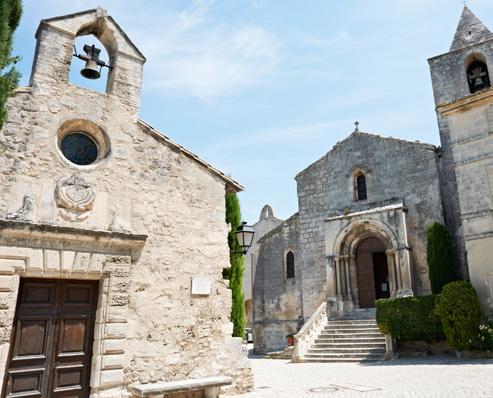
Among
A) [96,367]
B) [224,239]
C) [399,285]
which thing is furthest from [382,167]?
[96,367]

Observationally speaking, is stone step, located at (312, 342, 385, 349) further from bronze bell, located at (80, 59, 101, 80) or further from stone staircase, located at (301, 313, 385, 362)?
bronze bell, located at (80, 59, 101, 80)

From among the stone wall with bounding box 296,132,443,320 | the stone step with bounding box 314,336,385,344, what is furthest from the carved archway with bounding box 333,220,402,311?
the stone step with bounding box 314,336,385,344

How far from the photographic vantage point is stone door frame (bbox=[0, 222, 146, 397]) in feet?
19.4

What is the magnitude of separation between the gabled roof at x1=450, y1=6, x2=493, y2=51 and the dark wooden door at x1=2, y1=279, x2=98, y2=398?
61.0ft

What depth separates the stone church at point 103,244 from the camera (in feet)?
20.1

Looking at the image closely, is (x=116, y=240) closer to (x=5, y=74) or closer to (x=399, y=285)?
(x=5, y=74)

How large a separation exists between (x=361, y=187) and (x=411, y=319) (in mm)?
6508

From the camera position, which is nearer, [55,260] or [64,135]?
[55,260]

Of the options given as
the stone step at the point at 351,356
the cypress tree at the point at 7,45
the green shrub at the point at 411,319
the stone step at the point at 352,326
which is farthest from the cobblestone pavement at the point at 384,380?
the cypress tree at the point at 7,45

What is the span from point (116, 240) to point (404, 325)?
10.2 meters

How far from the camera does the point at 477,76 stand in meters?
17.2

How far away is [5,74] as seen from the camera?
5.87 m

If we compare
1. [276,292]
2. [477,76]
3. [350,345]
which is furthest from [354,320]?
[477,76]

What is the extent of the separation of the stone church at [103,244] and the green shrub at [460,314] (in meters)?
7.25
